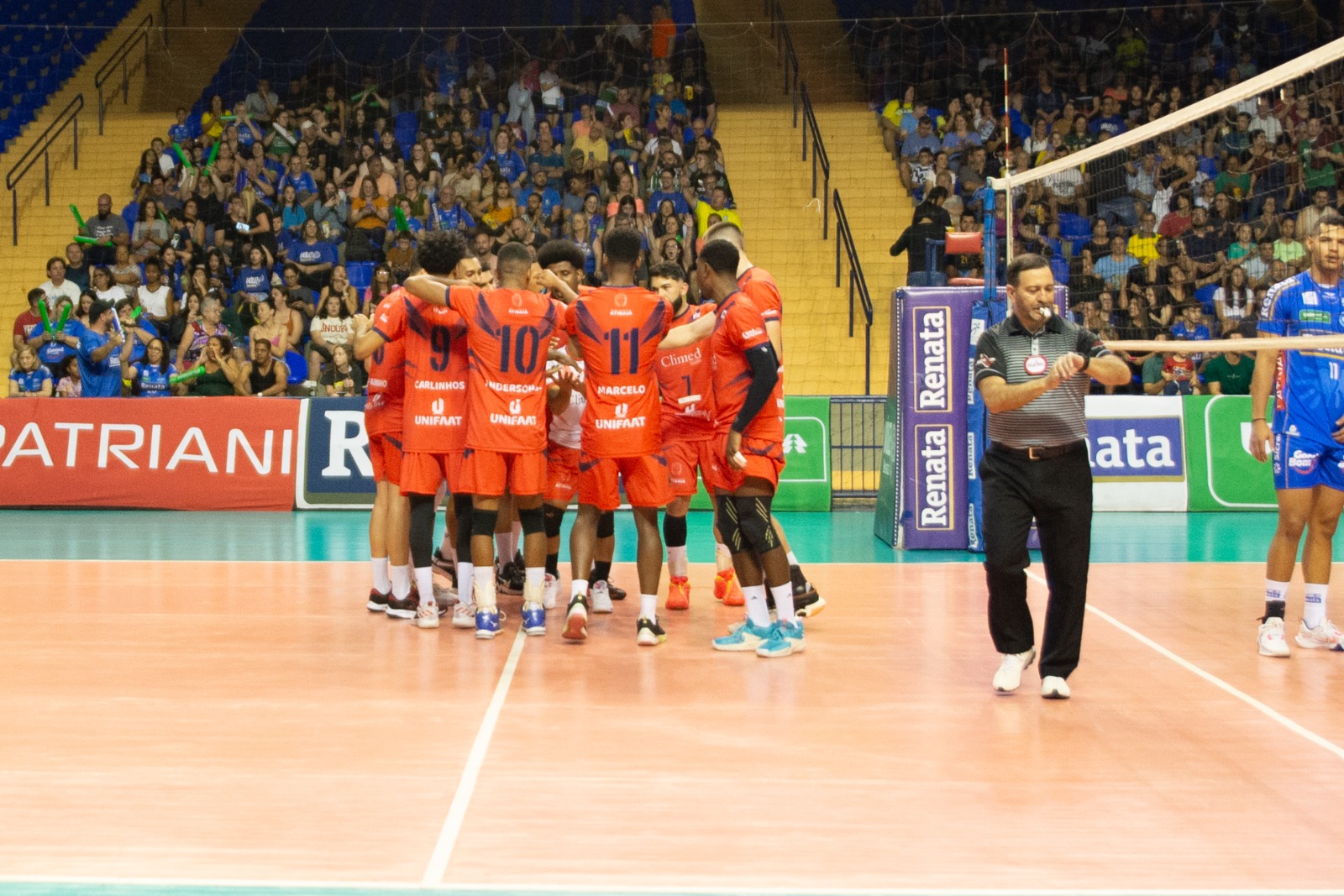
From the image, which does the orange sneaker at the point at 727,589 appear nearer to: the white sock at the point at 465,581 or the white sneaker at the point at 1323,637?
the white sock at the point at 465,581

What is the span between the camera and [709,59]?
73.8 feet

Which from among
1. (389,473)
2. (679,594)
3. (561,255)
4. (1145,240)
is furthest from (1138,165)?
(389,473)

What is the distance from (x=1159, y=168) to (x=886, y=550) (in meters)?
8.59

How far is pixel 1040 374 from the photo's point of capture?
19.0 ft

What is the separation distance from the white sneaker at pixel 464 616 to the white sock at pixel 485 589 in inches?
9.6

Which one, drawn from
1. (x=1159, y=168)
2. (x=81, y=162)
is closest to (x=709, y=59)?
(x=1159, y=168)

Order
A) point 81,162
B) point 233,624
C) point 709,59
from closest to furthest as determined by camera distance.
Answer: point 233,624 < point 81,162 < point 709,59

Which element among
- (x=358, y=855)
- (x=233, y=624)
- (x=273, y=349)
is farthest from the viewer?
(x=273, y=349)

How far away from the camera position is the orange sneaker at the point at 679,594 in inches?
320

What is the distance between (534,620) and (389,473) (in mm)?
1327

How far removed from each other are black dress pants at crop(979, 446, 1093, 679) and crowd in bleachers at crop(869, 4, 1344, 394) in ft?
12.1

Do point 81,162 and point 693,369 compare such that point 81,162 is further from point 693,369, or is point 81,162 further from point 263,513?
point 693,369

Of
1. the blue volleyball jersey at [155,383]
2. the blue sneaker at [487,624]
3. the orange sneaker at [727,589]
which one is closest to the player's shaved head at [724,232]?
the orange sneaker at [727,589]

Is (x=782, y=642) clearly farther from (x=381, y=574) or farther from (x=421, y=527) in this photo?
(x=381, y=574)
